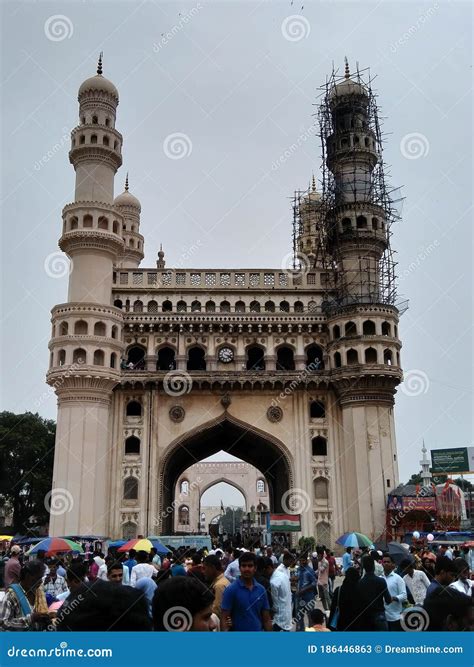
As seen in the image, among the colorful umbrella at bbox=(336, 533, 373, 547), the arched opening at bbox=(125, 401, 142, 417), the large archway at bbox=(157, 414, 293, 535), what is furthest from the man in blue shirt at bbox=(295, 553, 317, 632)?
the arched opening at bbox=(125, 401, 142, 417)

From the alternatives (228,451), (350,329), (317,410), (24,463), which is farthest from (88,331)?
(24,463)

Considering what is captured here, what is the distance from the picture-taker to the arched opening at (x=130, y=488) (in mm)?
31811

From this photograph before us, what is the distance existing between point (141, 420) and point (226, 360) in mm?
5468

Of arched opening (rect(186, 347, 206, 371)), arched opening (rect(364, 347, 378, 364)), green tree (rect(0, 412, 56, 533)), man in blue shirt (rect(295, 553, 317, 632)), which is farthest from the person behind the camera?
green tree (rect(0, 412, 56, 533))

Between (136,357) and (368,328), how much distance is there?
1234 centimetres

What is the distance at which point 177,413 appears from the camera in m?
33.2

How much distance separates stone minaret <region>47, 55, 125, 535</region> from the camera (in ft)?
97.4

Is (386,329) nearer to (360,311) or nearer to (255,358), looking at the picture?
(360,311)

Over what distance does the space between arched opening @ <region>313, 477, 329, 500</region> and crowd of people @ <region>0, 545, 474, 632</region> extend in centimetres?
1896
